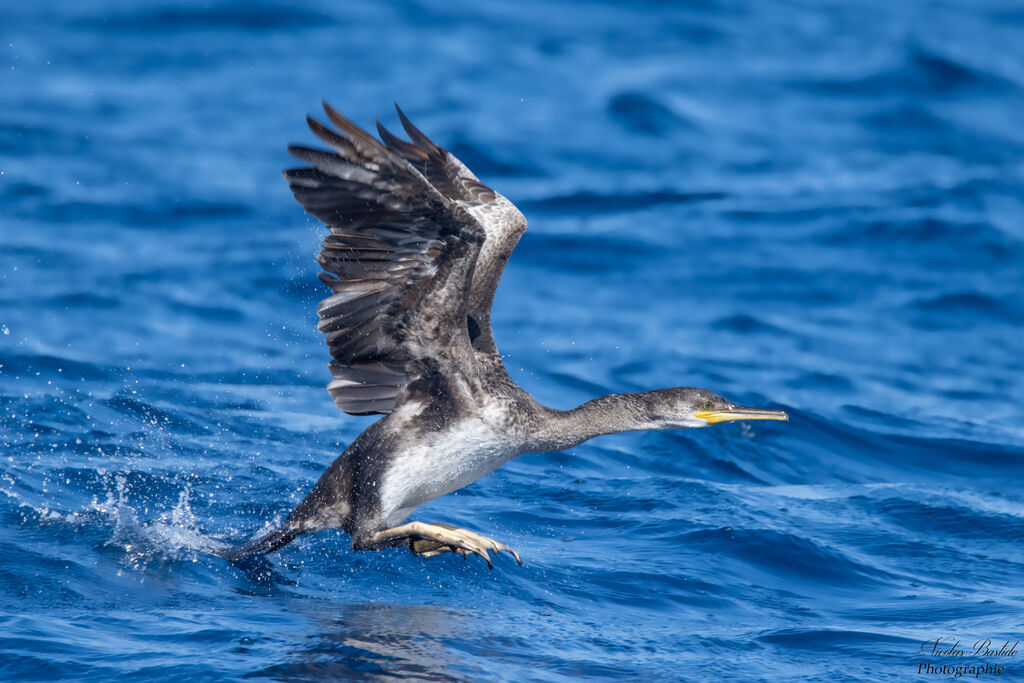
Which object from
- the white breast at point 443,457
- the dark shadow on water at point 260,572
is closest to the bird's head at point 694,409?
the white breast at point 443,457

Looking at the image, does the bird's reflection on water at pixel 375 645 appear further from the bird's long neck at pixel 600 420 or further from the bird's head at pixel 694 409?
the bird's head at pixel 694 409

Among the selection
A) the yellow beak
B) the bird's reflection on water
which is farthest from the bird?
the bird's reflection on water

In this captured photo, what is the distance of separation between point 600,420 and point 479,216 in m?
1.51

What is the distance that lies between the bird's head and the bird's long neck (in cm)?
6

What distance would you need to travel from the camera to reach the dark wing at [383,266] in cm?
562

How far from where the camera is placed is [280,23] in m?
17.3

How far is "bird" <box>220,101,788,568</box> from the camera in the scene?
5871 mm

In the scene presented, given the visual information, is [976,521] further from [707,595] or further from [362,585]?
[362,585]

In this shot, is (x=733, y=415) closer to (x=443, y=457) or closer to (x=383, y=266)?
(x=443, y=457)

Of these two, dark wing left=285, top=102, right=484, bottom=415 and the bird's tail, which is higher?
dark wing left=285, top=102, right=484, bottom=415

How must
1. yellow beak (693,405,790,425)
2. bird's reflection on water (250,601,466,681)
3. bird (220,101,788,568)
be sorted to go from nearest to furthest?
bird's reflection on water (250,601,466,681) → bird (220,101,788,568) → yellow beak (693,405,790,425)

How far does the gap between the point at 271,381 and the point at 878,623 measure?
5280 millimetres

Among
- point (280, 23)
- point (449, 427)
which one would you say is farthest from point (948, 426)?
point (280, 23)

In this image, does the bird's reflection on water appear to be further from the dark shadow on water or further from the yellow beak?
the yellow beak
